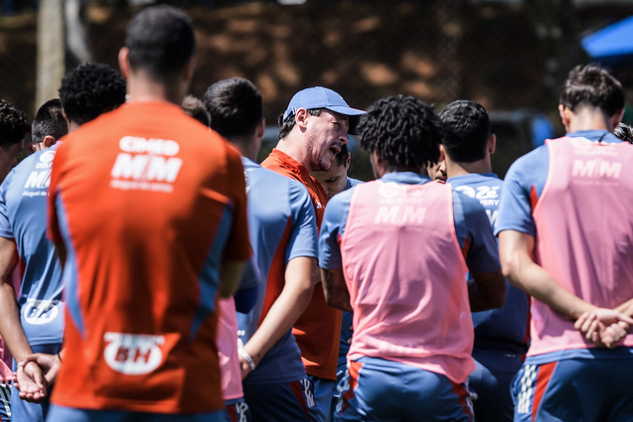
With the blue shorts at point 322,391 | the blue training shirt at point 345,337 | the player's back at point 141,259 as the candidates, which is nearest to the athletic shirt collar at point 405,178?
the player's back at point 141,259

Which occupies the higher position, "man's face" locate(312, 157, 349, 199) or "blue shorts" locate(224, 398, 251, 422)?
"man's face" locate(312, 157, 349, 199)

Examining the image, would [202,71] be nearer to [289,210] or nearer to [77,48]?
[77,48]

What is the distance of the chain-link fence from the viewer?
15031 mm

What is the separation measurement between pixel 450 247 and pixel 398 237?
0.22m

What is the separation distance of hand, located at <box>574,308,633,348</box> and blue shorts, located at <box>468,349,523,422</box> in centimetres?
87

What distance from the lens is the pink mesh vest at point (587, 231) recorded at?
3.69 meters

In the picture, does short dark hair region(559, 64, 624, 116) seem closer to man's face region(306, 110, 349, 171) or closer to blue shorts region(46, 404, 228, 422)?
man's face region(306, 110, 349, 171)

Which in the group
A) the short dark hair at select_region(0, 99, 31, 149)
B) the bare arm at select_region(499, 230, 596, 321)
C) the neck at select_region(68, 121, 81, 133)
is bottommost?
the bare arm at select_region(499, 230, 596, 321)

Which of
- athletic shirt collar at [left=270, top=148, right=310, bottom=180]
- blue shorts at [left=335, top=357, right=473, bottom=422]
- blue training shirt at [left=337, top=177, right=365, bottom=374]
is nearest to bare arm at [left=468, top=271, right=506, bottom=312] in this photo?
blue shorts at [left=335, top=357, right=473, bottom=422]

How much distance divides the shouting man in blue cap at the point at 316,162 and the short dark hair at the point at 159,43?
6.58ft

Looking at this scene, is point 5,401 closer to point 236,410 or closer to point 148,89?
point 236,410

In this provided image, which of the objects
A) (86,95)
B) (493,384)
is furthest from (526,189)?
(86,95)

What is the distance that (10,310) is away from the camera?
385 cm

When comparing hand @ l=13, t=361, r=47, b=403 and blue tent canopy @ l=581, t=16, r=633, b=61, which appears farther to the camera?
blue tent canopy @ l=581, t=16, r=633, b=61
